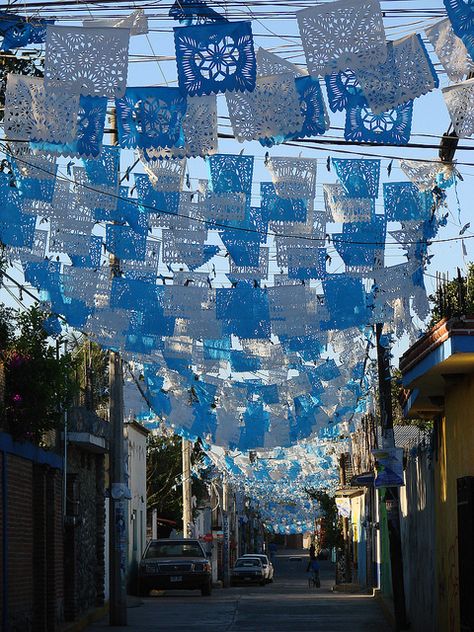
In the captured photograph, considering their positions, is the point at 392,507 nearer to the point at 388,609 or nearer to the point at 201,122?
the point at 388,609

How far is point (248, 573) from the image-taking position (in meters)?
53.0

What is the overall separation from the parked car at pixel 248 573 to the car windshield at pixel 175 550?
54.2ft

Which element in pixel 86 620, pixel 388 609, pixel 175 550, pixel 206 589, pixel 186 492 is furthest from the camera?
pixel 186 492

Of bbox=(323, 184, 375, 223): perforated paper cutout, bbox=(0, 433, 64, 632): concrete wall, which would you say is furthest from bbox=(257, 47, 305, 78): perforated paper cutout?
bbox=(0, 433, 64, 632): concrete wall

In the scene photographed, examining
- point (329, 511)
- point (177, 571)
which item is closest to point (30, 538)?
point (177, 571)

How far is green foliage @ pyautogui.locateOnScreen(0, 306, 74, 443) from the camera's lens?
1733 cm

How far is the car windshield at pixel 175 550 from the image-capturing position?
3634 centimetres

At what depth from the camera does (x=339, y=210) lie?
15.2 meters

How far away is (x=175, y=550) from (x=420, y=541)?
16.6 m

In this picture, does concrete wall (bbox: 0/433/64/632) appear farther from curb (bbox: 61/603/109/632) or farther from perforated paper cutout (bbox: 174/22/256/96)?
perforated paper cutout (bbox: 174/22/256/96)

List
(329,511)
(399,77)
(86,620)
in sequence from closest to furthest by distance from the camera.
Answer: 1. (399,77)
2. (86,620)
3. (329,511)

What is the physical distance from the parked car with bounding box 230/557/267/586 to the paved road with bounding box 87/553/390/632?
659 inches

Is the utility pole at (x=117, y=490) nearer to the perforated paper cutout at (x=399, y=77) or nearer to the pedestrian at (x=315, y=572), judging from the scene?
the perforated paper cutout at (x=399, y=77)

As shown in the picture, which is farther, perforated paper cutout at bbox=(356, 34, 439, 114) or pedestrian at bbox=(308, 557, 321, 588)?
pedestrian at bbox=(308, 557, 321, 588)
